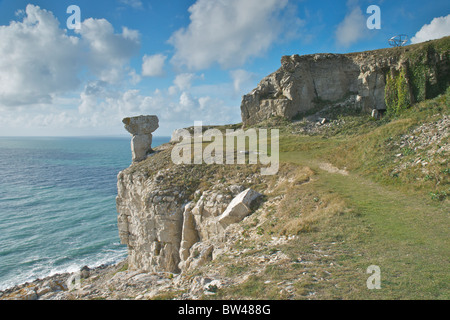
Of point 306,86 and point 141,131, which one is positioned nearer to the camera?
point 141,131

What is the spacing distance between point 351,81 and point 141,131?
31452 millimetres

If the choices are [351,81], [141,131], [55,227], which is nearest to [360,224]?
[141,131]

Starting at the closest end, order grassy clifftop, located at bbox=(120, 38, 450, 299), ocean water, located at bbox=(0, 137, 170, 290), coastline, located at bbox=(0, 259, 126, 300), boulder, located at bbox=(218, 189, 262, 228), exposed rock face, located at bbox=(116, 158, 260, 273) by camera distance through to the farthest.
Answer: grassy clifftop, located at bbox=(120, 38, 450, 299)
boulder, located at bbox=(218, 189, 262, 228)
exposed rock face, located at bbox=(116, 158, 260, 273)
coastline, located at bbox=(0, 259, 126, 300)
ocean water, located at bbox=(0, 137, 170, 290)

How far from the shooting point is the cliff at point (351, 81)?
104 feet

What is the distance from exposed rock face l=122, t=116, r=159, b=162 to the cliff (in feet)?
56.6

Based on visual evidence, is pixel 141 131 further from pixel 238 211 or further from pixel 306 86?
pixel 306 86

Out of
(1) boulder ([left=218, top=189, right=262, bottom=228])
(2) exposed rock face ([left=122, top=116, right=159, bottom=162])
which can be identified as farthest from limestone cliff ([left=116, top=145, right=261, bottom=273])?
(2) exposed rock face ([left=122, top=116, right=159, bottom=162])

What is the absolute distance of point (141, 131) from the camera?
33.3 meters

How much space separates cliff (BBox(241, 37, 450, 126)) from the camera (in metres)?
31.8

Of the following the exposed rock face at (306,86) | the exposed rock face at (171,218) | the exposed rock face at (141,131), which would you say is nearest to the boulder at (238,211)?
the exposed rock face at (171,218)

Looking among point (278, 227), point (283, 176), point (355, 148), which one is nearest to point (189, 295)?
point (278, 227)

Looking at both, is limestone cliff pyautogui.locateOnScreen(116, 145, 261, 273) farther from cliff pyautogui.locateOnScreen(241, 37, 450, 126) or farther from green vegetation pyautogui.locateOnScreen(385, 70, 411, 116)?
green vegetation pyautogui.locateOnScreen(385, 70, 411, 116)

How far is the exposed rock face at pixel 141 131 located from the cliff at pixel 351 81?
17.2 m
